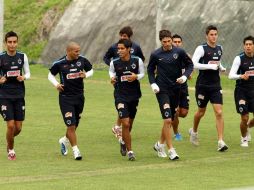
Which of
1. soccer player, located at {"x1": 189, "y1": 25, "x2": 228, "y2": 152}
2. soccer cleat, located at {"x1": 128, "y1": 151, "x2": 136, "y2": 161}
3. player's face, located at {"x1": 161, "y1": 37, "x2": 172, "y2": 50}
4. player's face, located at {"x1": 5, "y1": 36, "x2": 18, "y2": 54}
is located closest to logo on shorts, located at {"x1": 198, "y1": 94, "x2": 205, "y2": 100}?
soccer player, located at {"x1": 189, "y1": 25, "x2": 228, "y2": 152}

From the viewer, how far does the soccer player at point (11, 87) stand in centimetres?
1777

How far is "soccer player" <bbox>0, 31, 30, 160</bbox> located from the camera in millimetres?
17766

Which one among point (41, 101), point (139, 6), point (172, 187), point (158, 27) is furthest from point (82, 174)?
point (139, 6)

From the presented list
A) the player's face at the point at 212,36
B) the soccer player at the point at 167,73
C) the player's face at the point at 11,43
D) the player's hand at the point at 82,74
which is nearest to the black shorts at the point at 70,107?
the player's hand at the point at 82,74

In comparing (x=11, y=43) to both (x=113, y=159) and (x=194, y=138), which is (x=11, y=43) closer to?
(x=113, y=159)

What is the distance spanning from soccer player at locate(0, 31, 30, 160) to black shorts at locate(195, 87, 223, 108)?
3.67 m

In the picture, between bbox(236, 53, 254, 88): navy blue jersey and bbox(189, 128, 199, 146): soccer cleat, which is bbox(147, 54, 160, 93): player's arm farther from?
bbox(189, 128, 199, 146): soccer cleat

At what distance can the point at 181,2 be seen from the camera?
39000 millimetres

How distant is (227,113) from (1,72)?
9.48 m

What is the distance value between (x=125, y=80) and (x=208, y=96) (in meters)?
2.21

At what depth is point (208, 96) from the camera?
64.8 feet

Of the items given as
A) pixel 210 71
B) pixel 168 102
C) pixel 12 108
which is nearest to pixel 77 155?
pixel 12 108

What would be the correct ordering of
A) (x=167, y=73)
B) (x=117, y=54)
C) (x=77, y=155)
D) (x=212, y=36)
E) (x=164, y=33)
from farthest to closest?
(x=117, y=54), (x=212, y=36), (x=167, y=73), (x=164, y=33), (x=77, y=155)

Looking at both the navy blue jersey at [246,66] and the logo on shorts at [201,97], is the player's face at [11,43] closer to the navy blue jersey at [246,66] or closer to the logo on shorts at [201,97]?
the logo on shorts at [201,97]
